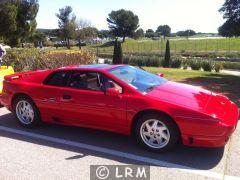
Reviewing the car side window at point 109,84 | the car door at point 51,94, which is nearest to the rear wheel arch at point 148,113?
the car side window at point 109,84

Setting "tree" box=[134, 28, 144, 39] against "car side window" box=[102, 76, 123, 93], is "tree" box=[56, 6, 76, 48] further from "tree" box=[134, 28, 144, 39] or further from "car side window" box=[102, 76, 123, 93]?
"car side window" box=[102, 76, 123, 93]

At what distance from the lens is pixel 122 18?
105812 millimetres

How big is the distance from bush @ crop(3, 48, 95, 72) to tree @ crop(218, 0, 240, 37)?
9.13 meters

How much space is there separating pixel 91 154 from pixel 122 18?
10255 centimetres

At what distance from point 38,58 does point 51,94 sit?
26.6 ft

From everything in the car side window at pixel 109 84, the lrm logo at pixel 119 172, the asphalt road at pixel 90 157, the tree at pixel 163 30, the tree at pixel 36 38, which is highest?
the tree at pixel 163 30

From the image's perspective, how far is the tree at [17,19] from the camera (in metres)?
33.2

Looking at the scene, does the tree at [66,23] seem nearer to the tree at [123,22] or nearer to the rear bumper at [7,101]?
the tree at [123,22]

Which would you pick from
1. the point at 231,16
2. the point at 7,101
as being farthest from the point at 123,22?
the point at 7,101

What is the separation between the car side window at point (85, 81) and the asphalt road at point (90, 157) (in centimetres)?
85

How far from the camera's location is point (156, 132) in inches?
214

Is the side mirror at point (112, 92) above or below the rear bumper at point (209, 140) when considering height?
above

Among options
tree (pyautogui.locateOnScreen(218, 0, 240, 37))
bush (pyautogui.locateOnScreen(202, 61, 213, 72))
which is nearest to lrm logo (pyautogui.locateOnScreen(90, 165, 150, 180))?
tree (pyautogui.locateOnScreen(218, 0, 240, 37))

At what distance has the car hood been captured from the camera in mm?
5434
